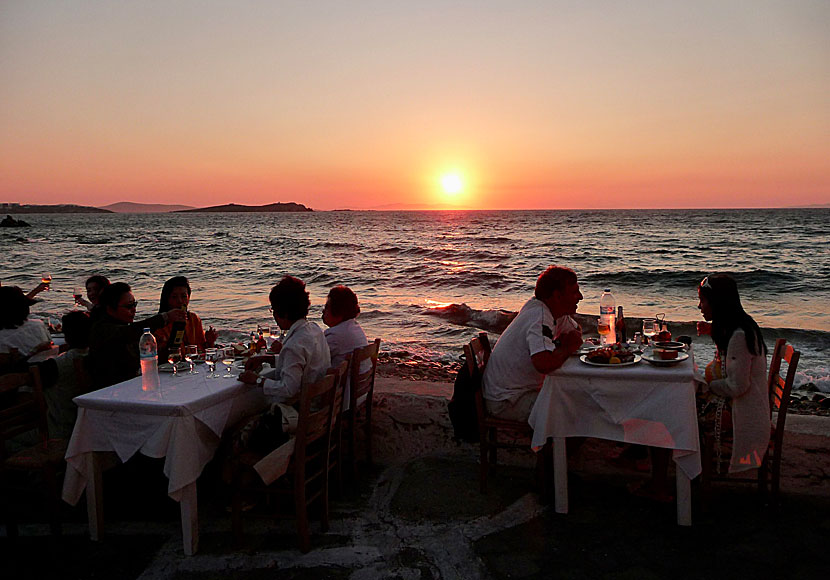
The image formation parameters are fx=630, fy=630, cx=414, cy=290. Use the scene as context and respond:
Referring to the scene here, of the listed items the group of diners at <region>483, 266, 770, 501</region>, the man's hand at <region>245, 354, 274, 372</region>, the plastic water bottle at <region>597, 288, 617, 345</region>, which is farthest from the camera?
the plastic water bottle at <region>597, 288, 617, 345</region>

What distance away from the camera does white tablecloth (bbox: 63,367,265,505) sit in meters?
3.22

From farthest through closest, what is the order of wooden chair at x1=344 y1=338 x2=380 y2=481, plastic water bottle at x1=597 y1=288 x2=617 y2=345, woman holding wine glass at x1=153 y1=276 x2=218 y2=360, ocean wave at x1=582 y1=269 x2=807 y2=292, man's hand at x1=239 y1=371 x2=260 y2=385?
ocean wave at x1=582 y1=269 x2=807 y2=292 < woman holding wine glass at x1=153 y1=276 x2=218 y2=360 < plastic water bottle at x1=597 y1=288 x2=617 y2=345 < wooden chair at x1=344 y1=338 x2=380 y2=481 < man's hand at x1=239 y1=371 x2=260 y2=385

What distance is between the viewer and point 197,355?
4242 millimetres

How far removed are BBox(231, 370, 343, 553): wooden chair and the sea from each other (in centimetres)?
408

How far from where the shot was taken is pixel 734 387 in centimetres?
348

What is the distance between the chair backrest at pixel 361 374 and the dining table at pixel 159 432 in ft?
2.43

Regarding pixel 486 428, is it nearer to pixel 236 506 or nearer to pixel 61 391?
pixel 236 506

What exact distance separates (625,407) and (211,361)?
2.56m

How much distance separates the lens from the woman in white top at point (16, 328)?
→ 4586 millimetres

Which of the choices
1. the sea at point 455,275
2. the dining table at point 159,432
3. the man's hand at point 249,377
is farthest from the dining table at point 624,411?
the sea at point 455,275

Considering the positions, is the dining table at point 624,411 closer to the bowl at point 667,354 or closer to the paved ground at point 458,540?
the bowl at point 667,354

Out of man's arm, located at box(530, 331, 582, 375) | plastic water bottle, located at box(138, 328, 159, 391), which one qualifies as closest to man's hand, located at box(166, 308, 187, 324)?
plastic water bottle, located at box(138, 328, 159, 391)

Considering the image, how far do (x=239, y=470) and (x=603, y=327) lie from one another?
2589 millimetres

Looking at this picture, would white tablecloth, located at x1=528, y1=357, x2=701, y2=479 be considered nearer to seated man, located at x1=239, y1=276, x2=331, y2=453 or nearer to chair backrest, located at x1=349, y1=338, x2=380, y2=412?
chair backrest, located at x1=349, y1=338, x2=380, y2=412
